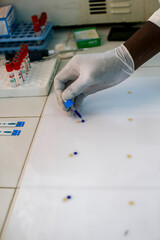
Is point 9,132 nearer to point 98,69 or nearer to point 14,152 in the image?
point 14,152

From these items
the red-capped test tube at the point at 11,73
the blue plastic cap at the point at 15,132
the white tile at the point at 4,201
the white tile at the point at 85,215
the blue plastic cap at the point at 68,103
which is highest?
the red-capped test tube at the point at 11,73

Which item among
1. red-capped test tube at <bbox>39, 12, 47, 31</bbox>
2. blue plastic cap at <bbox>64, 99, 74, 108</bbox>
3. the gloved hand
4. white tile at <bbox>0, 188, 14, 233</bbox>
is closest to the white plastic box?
red-capped test tube at <bbox>39, 12, 47, 31</bbox>

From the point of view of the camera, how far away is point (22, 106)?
1369mm

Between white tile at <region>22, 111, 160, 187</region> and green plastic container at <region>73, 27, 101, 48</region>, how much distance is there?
2.16 feet

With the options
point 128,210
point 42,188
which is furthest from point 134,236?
point 42,188

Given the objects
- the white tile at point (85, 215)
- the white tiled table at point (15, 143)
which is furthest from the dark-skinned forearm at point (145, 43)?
the white tile at point (85, 215)

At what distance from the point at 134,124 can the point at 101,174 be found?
0.29 meters

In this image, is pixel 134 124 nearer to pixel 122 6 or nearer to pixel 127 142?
pixel 127 142

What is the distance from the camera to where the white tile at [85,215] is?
32.1 inches

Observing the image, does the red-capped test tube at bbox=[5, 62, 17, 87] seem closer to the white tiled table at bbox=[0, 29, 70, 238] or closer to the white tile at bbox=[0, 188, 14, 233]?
the white tiled table at bbox=[0, 29, 70, 238]

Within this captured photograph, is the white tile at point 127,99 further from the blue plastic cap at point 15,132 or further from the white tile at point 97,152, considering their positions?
the blue plastic cap at point 15,132

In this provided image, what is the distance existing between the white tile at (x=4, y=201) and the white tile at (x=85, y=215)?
0.09ft

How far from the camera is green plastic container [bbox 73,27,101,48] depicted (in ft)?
5.78

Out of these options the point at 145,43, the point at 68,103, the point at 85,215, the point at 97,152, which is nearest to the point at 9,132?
the point at 68,103
